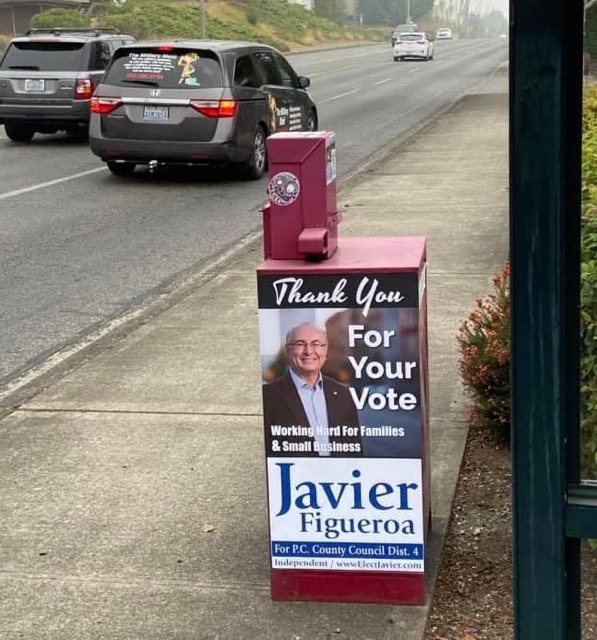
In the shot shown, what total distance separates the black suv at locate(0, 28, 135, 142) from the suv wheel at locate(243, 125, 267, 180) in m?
4.68

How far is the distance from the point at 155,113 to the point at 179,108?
300 millimetres

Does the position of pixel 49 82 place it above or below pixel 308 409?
above

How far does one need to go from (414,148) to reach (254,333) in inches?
411

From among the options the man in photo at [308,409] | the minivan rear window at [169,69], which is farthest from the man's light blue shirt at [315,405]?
the minivan rear window at [169,69]

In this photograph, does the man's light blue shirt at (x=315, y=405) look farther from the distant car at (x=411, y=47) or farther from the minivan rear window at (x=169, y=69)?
the distant car at (x=411, y=47)

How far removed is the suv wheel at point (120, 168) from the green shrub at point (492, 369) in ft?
32.5

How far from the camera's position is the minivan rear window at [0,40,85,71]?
17875 millimetres

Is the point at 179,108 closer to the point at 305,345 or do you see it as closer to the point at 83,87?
the point at 83,87

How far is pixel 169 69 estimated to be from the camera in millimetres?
13367

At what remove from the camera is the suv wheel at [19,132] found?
1817 cm

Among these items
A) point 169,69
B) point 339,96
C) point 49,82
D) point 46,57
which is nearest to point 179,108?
Answer: point 169,69

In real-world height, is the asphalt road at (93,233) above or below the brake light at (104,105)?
below

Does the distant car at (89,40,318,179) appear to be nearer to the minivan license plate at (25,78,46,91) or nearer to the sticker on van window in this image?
the sticker on van window

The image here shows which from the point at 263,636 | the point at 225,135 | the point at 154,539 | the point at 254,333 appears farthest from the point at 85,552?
the point at 225,135
